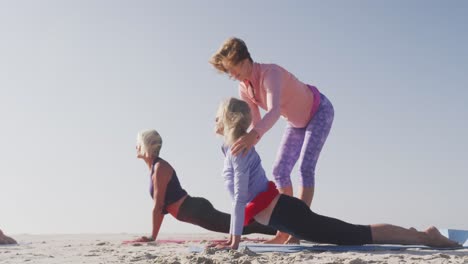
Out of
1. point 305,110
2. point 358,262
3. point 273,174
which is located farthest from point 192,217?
point 358,262

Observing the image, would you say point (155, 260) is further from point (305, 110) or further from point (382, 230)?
point (305, 110)

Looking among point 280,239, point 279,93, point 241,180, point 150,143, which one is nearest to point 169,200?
point 150,143

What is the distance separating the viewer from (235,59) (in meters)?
5.77

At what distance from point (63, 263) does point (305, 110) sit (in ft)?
9.97

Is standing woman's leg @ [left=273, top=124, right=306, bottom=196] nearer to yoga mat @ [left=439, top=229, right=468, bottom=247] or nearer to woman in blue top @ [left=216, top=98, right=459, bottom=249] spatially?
woman in blue top @ [left=216, top=98, right=459, bottom=249]

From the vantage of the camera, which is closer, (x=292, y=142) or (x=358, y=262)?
(x=358, y=262)

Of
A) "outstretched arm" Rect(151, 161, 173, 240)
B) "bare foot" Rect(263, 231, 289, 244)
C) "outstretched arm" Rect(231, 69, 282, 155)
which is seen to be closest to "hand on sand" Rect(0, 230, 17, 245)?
"outstretched arm" Rect(151, 161, 173, 240)

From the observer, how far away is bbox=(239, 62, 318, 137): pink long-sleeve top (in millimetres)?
5723

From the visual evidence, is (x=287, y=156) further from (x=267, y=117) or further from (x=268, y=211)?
(x=268, y=211)

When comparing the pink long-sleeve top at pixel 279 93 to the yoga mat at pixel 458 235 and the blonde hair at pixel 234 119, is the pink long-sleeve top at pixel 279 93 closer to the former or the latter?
the blonde hair at pixel 234 119

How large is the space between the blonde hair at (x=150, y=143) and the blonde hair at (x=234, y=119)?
67.9 inches

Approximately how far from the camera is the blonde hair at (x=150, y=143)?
20.6 feet

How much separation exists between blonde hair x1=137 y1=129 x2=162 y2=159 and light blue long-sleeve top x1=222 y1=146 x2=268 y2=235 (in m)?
1.62

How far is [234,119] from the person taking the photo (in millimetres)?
4688
